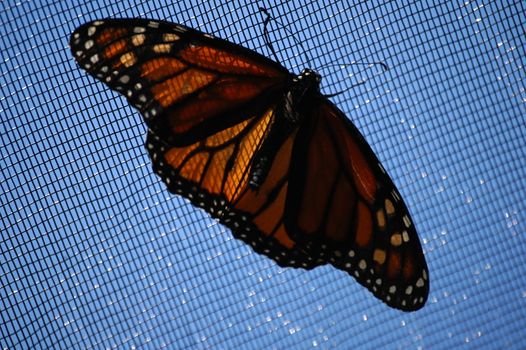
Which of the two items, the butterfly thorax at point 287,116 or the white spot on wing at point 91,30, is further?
the butterfly thorax at point 287,116

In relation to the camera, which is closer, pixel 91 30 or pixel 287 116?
pixel 91 30

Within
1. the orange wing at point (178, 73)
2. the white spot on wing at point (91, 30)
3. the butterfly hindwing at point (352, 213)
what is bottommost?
the butterfly hindwing at point (352, 213)

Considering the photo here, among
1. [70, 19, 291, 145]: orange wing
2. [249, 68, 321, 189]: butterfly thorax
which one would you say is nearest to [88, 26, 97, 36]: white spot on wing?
[70, 19, 291, 145]: orange wing

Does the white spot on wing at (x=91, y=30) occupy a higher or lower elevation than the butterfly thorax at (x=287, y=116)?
higher

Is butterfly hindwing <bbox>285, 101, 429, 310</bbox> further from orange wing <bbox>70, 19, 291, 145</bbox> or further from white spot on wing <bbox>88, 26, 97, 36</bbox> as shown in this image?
white spot on wing <bbox>88, 26, 97, 36</bbox>

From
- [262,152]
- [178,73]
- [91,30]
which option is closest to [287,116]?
[262,152]

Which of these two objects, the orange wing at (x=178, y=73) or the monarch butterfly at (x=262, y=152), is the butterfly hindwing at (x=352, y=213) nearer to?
the monarch butterfly at (x=262, y=152)

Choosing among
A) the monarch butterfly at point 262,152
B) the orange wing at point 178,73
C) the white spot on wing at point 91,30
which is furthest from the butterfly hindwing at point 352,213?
the white spot on wing at point 91,30

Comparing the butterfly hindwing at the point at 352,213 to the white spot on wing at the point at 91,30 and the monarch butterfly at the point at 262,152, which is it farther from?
the white spot on wing at the point at 91,30

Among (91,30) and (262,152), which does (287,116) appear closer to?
(262,152)
